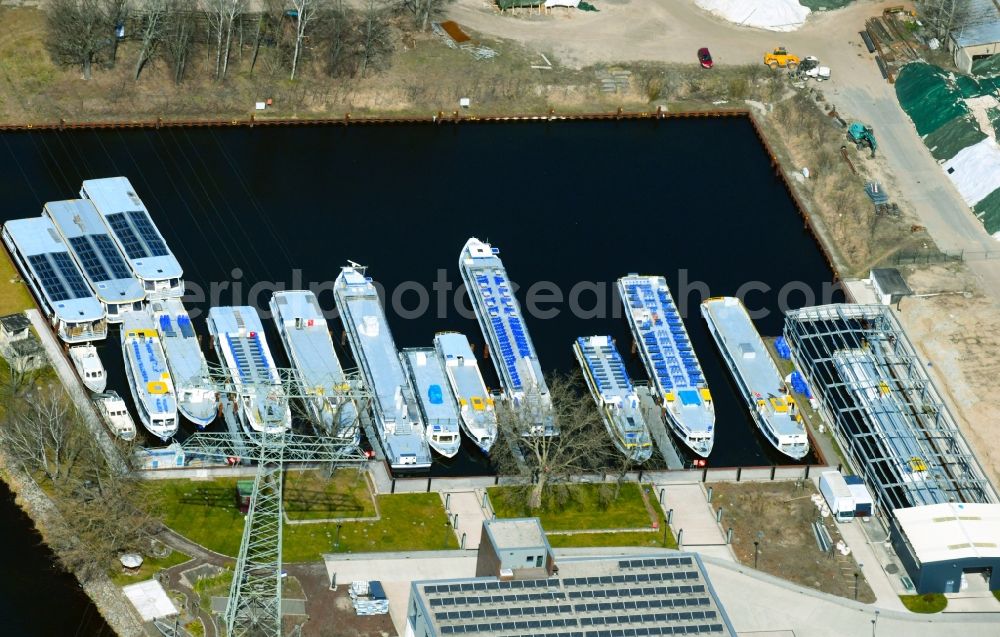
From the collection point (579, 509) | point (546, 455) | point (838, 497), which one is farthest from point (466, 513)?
point (838, 497)

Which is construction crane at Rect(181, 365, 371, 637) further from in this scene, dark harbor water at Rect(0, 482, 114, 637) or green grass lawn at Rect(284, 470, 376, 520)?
dark harbor water at Rect(0, 482, 114, 637)

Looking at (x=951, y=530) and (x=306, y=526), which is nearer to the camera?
(x=306, y=526)

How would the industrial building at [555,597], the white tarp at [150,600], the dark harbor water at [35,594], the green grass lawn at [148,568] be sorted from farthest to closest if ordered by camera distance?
the green grass lawn at [148,568]
the dark harbor water at [35,594]
the white tarp at [150,600]
the industrial building at [555,597]

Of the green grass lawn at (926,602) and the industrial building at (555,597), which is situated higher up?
the industrial building at (555,597)

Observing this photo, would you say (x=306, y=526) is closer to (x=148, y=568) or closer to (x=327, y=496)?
(x=327, y=496)

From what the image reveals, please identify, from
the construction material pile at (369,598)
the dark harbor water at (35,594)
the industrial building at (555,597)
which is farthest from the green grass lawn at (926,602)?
the dark harbor water at (35,594)

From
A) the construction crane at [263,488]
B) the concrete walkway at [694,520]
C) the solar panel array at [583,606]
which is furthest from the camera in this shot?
the concrete walkway at [694,520]

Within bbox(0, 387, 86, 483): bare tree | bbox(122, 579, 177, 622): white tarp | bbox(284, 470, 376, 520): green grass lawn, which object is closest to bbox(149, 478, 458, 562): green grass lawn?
bbox(284, 470, 376, 520): green grass lawn

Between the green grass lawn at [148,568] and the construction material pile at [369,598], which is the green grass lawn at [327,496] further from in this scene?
the green grass lawn at [148,568]
